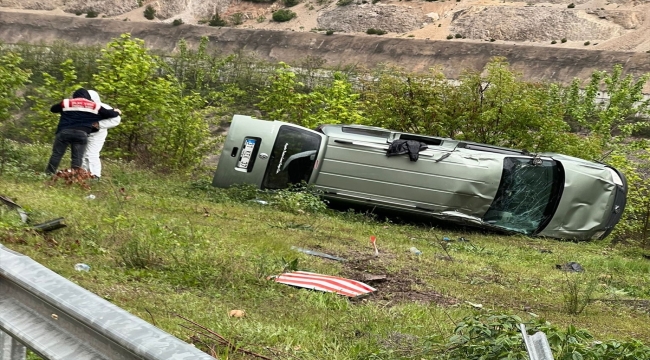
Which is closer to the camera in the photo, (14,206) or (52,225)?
(52,225)

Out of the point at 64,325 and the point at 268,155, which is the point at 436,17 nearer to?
the point at 268,155

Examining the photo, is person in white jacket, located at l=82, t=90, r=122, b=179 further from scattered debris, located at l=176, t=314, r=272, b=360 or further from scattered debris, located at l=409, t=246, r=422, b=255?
scattered debris, located at l=176, t=314, r=272, b=360

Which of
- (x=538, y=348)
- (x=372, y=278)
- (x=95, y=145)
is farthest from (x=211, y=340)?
(x=95, y=145)

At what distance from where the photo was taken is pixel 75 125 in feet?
43.3

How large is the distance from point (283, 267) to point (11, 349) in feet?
14.7

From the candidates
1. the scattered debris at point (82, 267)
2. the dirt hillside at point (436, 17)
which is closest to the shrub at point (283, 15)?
the dirt hillside at point (436, 17)

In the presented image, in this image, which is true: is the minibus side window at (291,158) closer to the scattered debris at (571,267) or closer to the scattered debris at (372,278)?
the scattered debris at (571,267)

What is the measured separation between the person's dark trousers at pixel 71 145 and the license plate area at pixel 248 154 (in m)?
2.84

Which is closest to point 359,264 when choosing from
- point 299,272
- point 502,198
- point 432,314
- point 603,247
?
point 299,272

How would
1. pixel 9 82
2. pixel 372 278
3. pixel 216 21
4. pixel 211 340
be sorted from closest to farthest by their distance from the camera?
pixel 211 340
pixel 372 278
pixel 9 82
pixel 216 21

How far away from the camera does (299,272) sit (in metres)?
7.23

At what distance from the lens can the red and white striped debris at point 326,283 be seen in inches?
257

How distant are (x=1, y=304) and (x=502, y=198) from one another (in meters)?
12.6

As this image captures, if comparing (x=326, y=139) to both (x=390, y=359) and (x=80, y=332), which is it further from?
(x=80, y=332)
